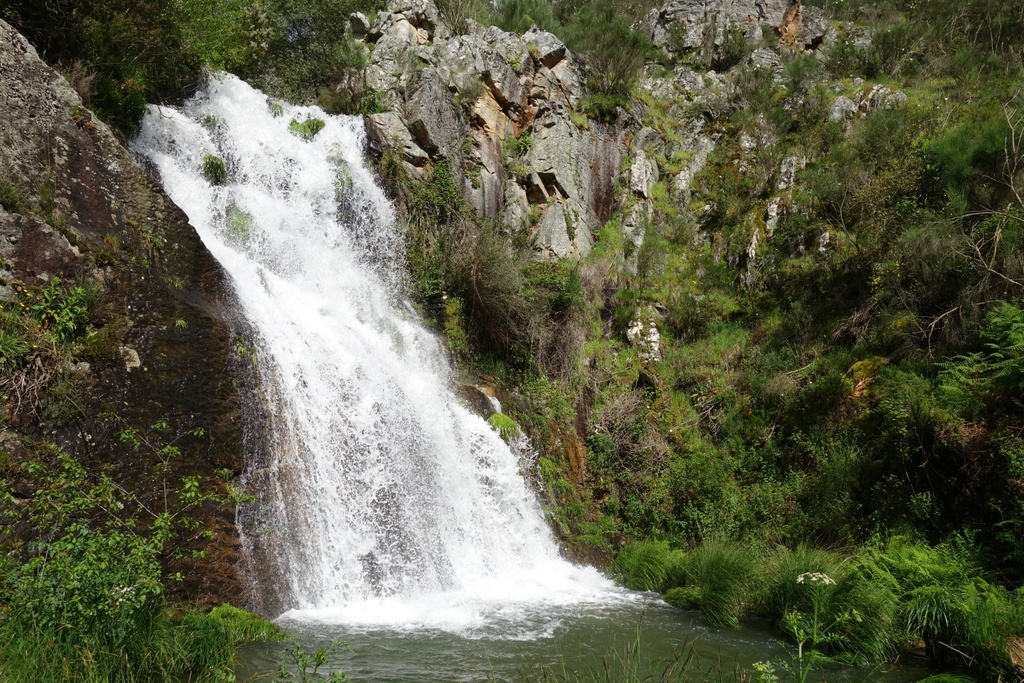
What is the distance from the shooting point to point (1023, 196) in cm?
1062

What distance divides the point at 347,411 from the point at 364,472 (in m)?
1.04

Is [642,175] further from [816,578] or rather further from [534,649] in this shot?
[534,649]

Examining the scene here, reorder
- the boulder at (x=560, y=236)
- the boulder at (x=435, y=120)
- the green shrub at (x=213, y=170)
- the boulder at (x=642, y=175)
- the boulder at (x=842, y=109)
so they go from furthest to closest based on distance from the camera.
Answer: the boulder at (x=642, y=175)
the boulder at (x=842, y=109)
the boulder at (x=560, y=236)
the boulder at (x=435, y=120)
the green shrub at (x=213, y=170)

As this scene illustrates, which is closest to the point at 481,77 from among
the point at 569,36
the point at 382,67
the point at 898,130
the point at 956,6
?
the point at 382,67

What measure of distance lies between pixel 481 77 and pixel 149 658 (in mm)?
16692

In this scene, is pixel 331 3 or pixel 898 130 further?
pixel 331 3

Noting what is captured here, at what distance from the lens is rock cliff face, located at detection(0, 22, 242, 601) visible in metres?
6.63

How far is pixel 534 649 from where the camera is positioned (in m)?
6.20

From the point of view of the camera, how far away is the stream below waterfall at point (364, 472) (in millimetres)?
6551

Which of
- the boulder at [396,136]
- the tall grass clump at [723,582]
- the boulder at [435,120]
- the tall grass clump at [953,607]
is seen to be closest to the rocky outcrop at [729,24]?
the boulder at [435,120]

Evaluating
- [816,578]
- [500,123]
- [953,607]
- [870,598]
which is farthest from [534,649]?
[500,123]

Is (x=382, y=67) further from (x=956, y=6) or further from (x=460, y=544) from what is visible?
(x=956, y=6)

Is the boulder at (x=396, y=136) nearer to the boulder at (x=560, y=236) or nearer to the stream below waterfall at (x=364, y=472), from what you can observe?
the stream below waterfall at (x=364, y=472)

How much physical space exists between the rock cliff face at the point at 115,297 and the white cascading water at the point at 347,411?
2.41 feet
